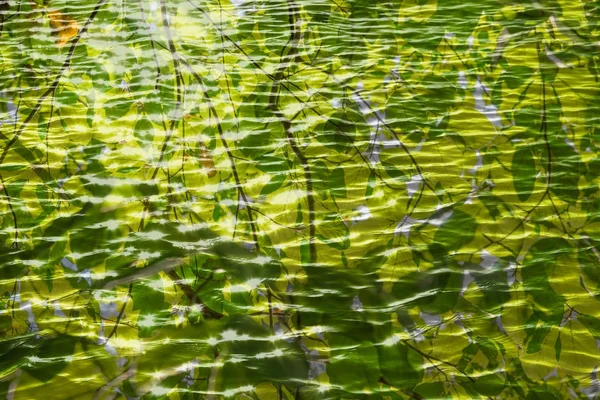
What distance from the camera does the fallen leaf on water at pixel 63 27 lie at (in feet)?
3.25

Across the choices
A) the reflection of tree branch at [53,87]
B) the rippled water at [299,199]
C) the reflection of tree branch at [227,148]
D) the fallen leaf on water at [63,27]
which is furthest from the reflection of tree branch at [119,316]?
the fallen leaf on water at [63,27]

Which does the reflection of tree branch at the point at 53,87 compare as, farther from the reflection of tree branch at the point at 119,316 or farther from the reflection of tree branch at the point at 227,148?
the reflection of tree branch at the point at 119,316

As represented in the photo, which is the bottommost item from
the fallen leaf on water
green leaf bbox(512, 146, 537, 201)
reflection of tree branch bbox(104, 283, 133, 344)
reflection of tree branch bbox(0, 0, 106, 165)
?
reflection of tree branch bbox(104, 283, 133, 344)

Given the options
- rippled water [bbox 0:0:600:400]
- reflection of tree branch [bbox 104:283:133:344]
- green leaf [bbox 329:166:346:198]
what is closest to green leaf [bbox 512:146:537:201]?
rippled water [bbox 0:0:600:400]

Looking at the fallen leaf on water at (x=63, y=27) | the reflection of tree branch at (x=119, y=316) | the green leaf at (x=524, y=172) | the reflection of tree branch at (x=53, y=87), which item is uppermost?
the fallen leaf on water at (x=63, y=27)

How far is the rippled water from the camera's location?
A: 0.74 m

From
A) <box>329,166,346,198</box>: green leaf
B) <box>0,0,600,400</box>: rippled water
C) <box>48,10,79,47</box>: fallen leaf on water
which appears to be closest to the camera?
<box>0,0,600,400</box>: rippled water

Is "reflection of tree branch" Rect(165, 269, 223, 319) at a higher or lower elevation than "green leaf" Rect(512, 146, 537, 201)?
lower

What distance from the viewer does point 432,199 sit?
0.84 m

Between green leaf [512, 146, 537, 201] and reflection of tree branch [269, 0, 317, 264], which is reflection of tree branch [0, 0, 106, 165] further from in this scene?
green leaf [512, 146, 537, 201]

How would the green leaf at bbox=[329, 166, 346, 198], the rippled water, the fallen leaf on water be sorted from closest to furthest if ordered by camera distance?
the rippled water < the green leaf at bbox=[329, 166, 346, 198] < the fallen leaf on water

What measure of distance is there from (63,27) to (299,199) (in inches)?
24.0

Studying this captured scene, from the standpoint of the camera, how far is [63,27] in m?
1.00

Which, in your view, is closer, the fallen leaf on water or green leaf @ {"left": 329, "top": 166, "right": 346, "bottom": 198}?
green leaf @ {"left": 329, "top": 166, "right": 346, "bottom": 198}
